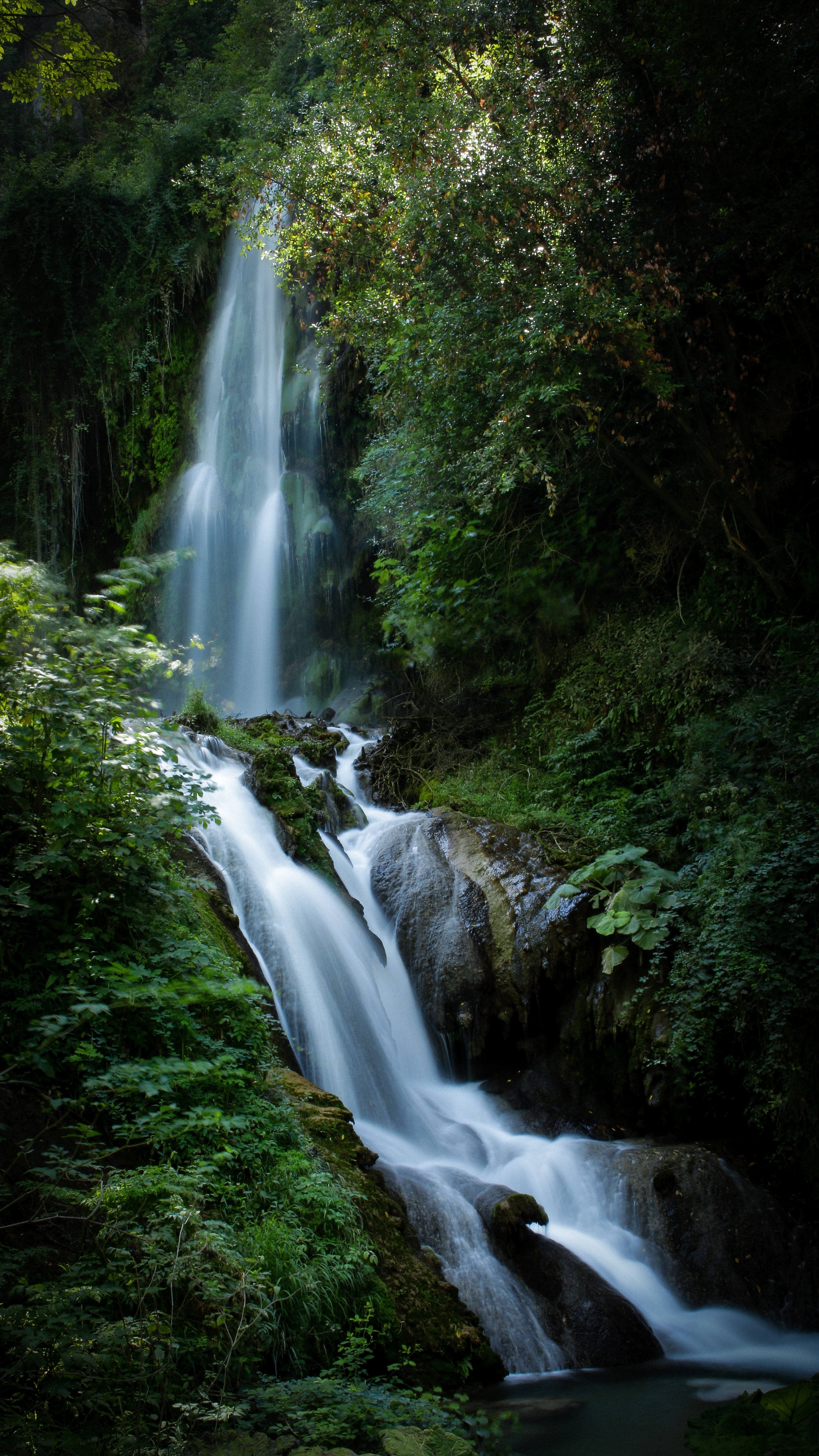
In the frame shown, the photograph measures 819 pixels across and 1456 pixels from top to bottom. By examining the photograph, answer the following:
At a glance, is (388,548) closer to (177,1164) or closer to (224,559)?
(224,559)

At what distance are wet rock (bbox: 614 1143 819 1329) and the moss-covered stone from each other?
1573 mm

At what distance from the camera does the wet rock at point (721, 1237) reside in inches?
188

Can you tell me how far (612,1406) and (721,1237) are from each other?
1564mm

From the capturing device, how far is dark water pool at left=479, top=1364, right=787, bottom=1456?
3.33 m

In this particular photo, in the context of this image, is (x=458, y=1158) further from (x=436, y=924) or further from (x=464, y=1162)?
(x=436, y=924)

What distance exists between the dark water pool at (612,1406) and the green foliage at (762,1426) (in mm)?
1239

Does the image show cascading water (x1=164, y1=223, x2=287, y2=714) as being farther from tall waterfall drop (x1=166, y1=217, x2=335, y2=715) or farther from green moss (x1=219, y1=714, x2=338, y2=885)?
green moss (x1=219, y1=714, x2=338, y2=885)

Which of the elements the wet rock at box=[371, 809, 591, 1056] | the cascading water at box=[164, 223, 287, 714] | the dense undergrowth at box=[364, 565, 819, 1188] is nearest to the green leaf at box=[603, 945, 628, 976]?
the dense undergrowth at box=[364, 565, 819, 1188]

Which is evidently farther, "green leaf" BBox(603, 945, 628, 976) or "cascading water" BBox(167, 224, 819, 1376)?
"green leaf" BBox(603, 945, 628, 976)

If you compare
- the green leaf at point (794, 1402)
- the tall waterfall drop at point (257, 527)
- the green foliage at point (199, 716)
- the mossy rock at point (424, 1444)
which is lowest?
the mossy rock at point (424, 1444)

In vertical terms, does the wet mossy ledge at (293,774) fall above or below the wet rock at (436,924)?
above

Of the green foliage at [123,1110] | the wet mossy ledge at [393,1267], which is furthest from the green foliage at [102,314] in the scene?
the wet mossy ledge at [393,1267]

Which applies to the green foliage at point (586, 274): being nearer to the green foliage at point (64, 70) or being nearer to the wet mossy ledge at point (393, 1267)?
the green foliage at point (64, 70)

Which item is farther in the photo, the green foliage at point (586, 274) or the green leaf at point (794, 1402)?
the green foliage at point (586, 274)
